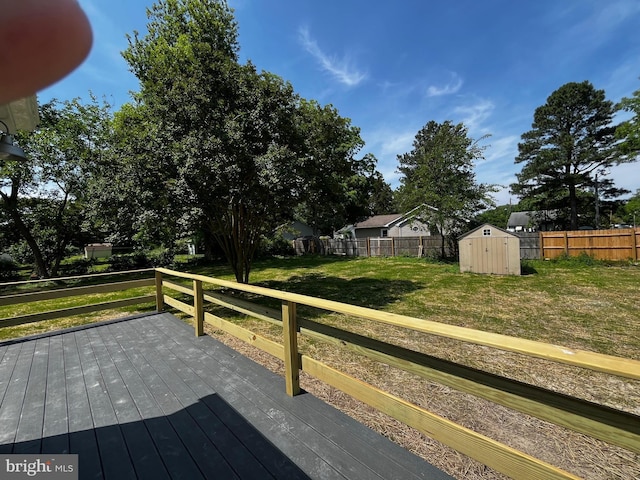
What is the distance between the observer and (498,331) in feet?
16.0

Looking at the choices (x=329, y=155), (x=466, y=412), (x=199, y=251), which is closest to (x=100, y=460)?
(x=466, y=412)

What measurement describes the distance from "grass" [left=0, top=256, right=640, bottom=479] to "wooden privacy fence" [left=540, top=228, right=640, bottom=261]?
31.4 inches

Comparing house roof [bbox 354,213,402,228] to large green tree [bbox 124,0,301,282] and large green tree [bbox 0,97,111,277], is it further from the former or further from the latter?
large green tree [bbox 0,97,111,277]

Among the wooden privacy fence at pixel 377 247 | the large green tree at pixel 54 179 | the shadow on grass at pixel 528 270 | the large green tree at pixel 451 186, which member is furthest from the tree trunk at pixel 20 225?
the shadow on grass at pixel 528 270

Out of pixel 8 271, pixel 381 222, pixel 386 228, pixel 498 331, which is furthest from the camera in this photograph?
pixel 381 222

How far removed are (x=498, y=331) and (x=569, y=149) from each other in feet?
72.4

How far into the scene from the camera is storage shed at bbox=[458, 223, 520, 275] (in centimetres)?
991

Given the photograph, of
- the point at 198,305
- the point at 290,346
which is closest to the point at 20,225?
the point at 198,305

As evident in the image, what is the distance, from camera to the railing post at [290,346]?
2439mm

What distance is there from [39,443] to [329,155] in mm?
7589

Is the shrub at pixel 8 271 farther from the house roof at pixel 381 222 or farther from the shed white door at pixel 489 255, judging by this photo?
the house roof at pixel 381 222

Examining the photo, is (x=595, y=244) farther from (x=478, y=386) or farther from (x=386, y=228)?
(x=386, y=228)

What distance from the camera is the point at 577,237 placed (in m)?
11.9

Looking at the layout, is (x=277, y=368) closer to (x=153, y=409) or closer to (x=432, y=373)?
(x=153, y=409)
